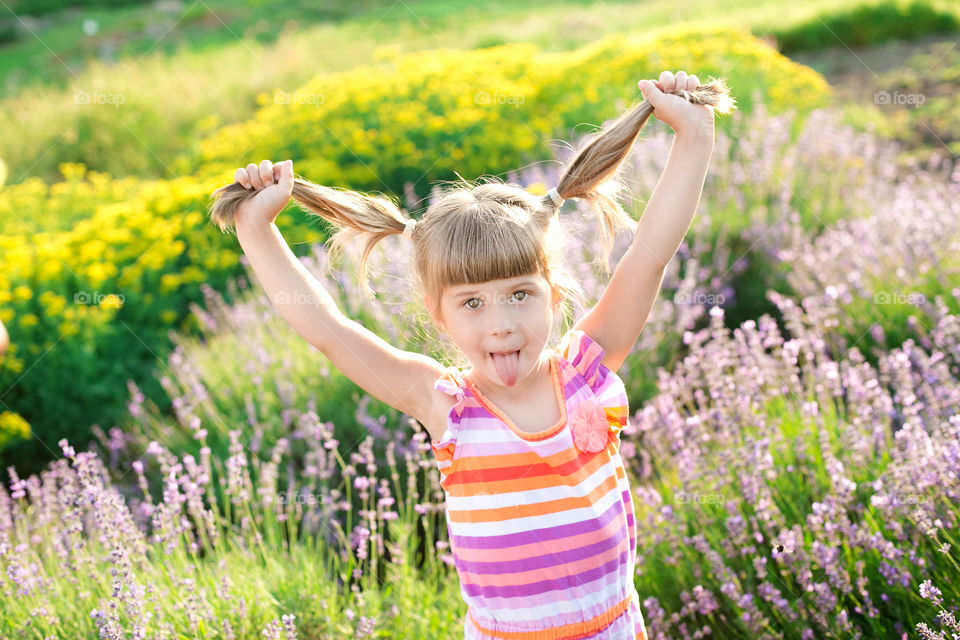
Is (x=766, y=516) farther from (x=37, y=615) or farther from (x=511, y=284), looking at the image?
(x=37, y=615)

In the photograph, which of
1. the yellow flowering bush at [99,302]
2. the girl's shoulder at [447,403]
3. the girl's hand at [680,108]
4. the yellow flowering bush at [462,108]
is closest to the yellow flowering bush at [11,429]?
the yellow flowering bush at [99,302]

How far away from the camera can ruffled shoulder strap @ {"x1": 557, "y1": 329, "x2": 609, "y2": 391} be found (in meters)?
1.88

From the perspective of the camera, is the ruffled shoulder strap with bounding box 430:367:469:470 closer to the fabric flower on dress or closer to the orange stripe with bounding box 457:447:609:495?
the orange stripe with bounding box 457:447:609:495

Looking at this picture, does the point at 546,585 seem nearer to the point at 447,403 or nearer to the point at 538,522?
the point at 538,522

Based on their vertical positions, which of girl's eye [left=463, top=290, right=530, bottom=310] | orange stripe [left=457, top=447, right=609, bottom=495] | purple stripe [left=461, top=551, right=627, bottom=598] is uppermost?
girl's eye [left=463, top=290, right=530, bottom=310]

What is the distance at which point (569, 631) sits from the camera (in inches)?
68.2

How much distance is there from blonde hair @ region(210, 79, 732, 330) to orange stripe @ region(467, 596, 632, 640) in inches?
26.0

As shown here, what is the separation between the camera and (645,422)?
2701 mm

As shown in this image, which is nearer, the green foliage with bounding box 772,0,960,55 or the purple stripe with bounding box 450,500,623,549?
the purple stripe with bounding box 450,500,623,549

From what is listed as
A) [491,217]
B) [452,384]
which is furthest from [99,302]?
[491,217]

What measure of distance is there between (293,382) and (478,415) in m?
2.12

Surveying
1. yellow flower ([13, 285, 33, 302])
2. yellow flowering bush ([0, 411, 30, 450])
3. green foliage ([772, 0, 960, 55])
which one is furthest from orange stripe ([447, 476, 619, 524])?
green foliage ([772, 0, 960, 55])

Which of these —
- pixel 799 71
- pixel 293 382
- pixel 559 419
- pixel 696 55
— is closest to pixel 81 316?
pixel 293 382

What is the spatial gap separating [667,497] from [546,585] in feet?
3.66
